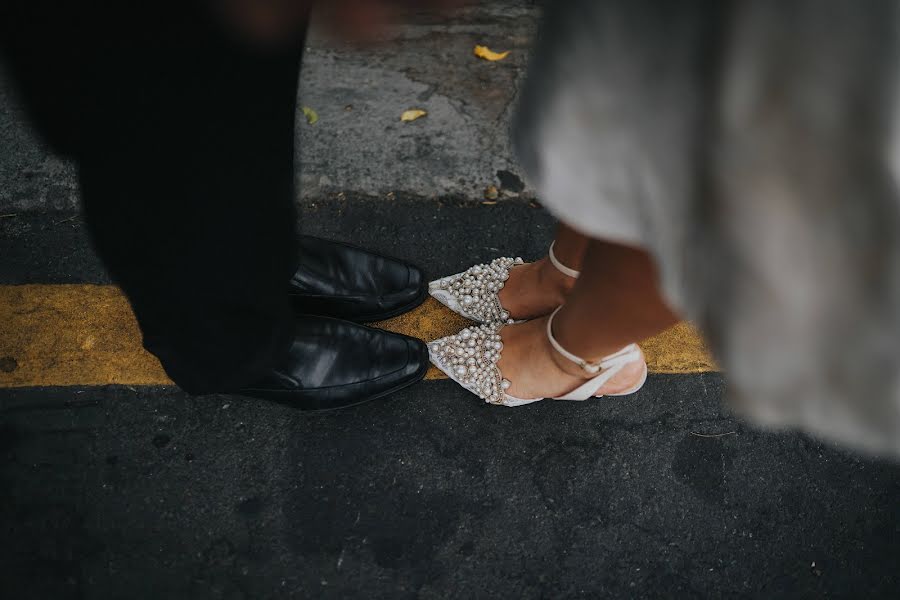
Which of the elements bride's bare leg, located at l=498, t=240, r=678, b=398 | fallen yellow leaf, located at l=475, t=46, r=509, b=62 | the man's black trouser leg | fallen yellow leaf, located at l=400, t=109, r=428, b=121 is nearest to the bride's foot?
bride's bare leg, located at l=498, t=240, r=678, b=398

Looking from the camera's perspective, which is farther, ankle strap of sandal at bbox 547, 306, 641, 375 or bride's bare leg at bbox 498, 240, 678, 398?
ankle strap of sandal at bbox 547, 306, 641, 375

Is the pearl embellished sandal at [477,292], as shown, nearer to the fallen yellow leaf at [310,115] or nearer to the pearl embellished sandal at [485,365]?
the pearl embellished sandal at [485,365]

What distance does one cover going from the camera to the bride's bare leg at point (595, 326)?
0.98 metres

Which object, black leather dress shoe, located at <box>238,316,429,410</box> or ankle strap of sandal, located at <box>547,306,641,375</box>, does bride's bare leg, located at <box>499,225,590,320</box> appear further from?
black leather dress shoe, located at <box>238,316,429,410</box>

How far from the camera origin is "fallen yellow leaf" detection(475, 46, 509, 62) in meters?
2.24

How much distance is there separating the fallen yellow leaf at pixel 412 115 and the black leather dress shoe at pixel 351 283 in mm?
678

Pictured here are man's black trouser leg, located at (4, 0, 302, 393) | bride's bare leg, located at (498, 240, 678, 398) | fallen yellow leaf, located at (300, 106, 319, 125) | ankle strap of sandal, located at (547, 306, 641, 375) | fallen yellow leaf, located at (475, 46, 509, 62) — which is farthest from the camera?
fallen yellow leaf, located at (475, 46, 509, 62)

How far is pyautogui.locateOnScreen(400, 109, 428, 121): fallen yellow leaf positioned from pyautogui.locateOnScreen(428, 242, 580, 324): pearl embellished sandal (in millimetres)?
703

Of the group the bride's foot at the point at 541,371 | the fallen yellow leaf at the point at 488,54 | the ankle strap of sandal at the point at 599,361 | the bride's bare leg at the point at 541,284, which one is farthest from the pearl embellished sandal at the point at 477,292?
the fallen yellow leaf at the point at 488,54

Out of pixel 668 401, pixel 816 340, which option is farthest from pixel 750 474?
pixel 816 340

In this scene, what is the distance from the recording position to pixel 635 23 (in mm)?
531

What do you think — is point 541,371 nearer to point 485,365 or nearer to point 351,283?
point 485,365

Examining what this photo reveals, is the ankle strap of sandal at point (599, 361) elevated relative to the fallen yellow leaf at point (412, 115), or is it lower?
lower

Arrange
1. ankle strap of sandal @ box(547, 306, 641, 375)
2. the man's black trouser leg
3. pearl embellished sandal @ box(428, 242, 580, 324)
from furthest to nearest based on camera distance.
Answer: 1. pearl embellished sandal @ box(428, 242, 580, 324)
2. ankle strap of sandal @ box(547, 306, 641, 375)
3. the man's black trouser leg
